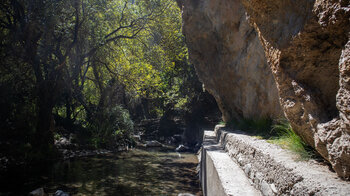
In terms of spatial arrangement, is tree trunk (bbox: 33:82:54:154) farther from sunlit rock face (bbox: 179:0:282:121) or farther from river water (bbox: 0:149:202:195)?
sunlit rock face (bbox: 179:0:282:121)

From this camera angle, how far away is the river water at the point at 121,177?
6.47m

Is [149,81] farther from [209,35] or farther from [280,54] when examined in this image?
[280,54]

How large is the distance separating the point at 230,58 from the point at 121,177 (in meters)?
4.83

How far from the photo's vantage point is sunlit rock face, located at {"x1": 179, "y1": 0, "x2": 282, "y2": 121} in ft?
17.5

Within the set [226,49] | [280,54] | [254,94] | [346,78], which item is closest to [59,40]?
[226,49]

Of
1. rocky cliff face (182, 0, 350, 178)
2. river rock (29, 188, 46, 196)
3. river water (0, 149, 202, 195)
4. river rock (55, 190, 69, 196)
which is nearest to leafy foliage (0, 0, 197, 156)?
river water (0, 149, 202, 195)

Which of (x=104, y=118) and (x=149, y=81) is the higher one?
(x=149, y=81)

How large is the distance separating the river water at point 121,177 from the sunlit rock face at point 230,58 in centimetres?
262

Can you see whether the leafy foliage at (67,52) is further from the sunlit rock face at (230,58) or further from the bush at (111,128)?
the sunlit rock face at (230,58)

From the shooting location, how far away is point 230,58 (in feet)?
23.4

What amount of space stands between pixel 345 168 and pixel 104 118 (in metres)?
13.4

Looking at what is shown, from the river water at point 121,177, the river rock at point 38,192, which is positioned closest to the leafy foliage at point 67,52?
the river water at point 121,177

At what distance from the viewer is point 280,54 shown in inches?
99.3

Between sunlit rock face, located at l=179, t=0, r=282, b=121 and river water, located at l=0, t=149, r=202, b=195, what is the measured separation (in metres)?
2.62
